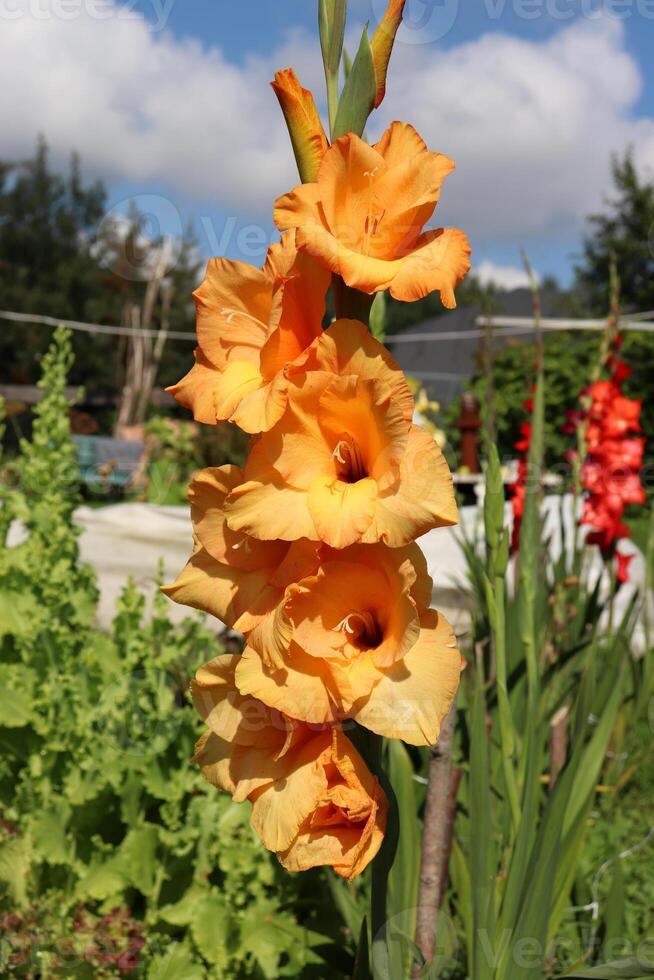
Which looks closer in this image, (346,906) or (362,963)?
(362,963)

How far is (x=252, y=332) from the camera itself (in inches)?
37.9

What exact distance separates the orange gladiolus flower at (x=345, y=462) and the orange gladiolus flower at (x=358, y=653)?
64 mm

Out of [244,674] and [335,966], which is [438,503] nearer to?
[244,674]

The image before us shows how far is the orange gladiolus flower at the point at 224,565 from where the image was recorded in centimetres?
94

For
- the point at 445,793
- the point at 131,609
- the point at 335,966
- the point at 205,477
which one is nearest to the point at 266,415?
the point at 205,477

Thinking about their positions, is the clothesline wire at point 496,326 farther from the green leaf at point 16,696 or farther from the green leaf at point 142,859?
the green leaf at point 142,859

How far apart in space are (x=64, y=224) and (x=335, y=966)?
20.2 metres

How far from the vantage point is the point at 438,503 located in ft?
2.66

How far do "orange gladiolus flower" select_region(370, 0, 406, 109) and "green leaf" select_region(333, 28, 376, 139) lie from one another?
22 millimetres

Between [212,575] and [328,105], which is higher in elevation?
[328,105]

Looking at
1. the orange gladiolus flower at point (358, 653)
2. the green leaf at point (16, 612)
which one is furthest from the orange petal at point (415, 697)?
the green leaf at point (16, 612)

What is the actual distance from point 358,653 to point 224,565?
0.65ft

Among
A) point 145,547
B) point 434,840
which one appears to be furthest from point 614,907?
point 145,547

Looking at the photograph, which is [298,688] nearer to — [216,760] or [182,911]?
[216,760]
